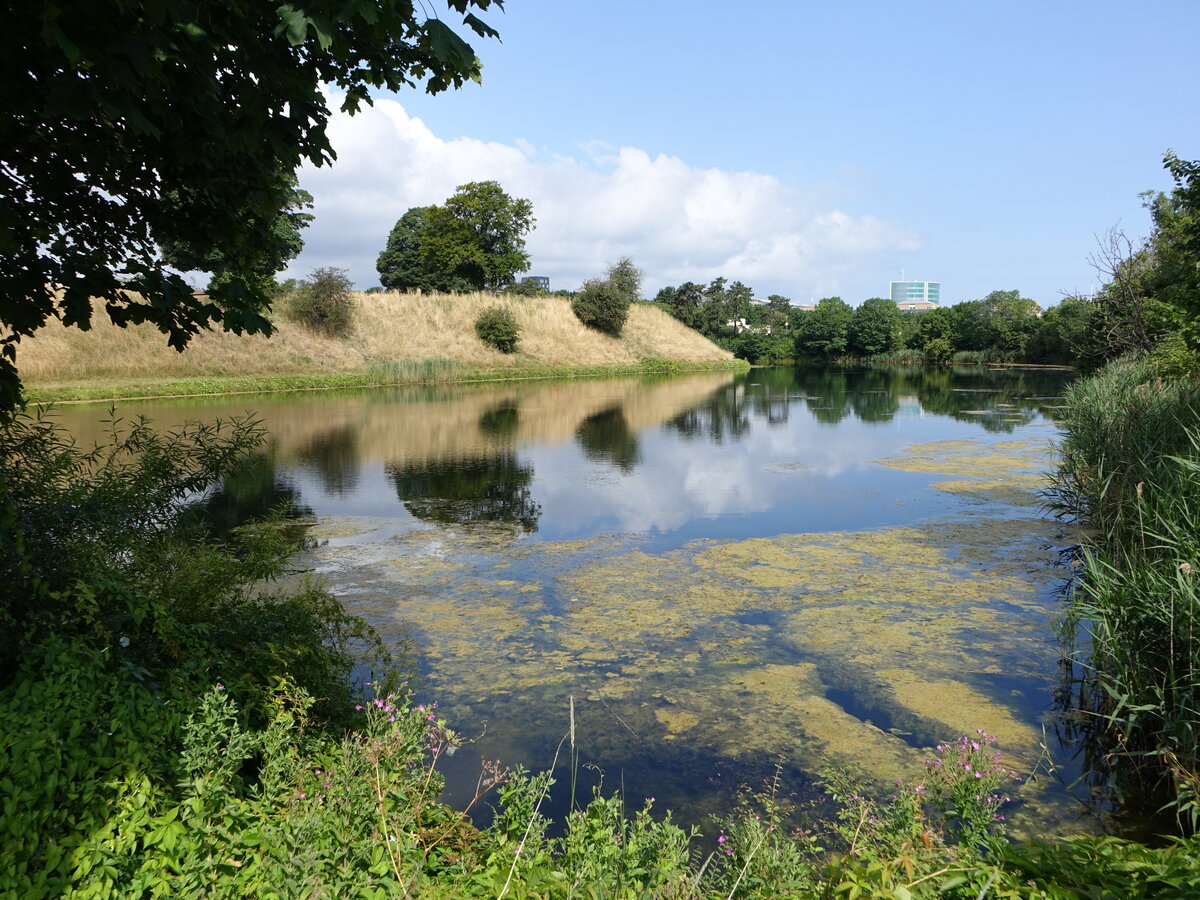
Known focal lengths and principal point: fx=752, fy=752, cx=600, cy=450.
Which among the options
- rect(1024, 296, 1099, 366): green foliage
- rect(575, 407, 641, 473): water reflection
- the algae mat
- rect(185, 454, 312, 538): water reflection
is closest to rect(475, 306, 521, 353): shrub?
rect(575, 407, 641, 473): water reflection

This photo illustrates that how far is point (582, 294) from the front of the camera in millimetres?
55875

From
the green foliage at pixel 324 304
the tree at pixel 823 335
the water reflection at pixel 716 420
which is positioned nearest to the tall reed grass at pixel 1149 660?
the water reflection at pixel 716 420

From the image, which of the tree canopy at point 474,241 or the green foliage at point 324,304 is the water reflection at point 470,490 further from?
the tree canopy at point 474,241

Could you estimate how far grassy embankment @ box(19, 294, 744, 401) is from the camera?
A: 30.1m

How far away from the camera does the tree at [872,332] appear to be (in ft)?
247

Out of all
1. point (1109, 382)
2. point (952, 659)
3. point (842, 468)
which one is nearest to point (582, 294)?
point (842, 468)

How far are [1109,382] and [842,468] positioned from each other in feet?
17.2

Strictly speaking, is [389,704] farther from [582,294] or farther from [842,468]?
[582,294]

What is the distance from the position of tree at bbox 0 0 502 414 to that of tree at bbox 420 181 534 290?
52.6 metres

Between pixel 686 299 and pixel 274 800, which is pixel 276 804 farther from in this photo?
pixel 686 299

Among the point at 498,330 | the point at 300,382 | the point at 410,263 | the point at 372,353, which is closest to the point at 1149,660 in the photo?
the point at 300,382

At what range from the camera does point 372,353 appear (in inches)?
1641

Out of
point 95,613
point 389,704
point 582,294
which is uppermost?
point 582,294

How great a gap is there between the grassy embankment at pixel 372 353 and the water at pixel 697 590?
10332 millimetres
